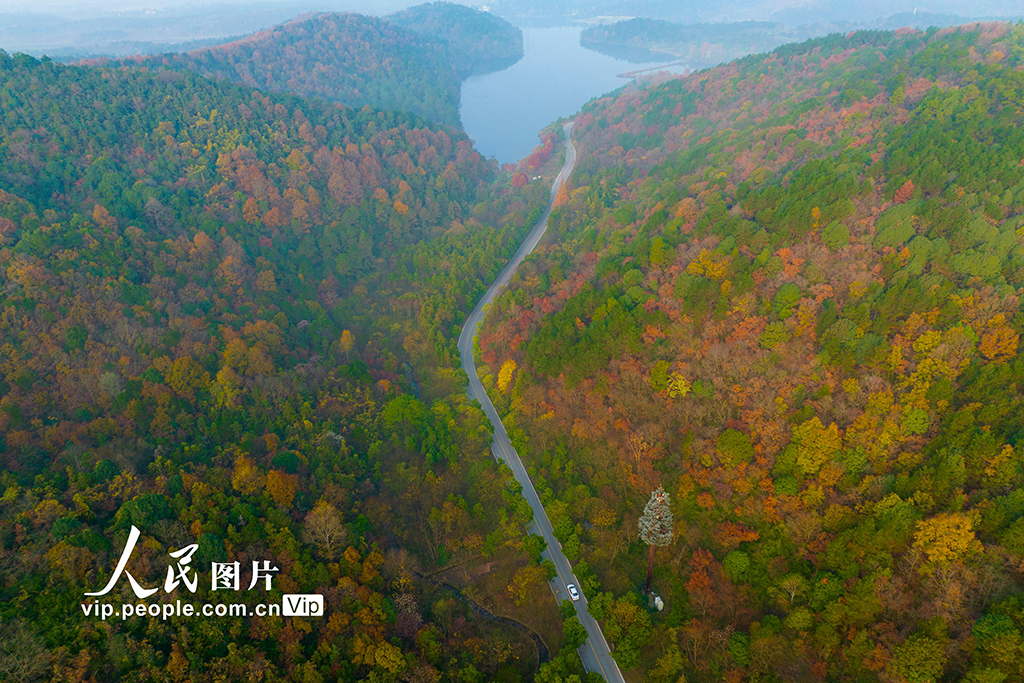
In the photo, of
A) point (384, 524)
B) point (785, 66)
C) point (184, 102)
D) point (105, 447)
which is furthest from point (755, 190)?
point (184, 102)

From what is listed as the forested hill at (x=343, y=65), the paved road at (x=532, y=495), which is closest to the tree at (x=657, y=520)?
the paved road at (x=532, y=495)

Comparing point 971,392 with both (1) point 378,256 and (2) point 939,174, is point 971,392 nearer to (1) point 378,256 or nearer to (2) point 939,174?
(2) point 939,174

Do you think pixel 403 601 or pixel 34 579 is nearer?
pixel 34 579

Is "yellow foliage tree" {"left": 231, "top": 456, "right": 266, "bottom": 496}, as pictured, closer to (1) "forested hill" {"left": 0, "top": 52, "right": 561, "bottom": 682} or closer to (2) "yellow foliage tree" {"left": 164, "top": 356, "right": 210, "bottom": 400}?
(1) "forested hill" {"left": 0, "top": 52, "right": 561, "bottom": 682}

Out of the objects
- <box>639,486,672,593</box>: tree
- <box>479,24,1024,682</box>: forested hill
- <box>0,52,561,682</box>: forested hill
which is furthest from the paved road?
<box>639,486,672,593</box>: tree

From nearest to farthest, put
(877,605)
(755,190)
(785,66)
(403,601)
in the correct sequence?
1. (877,605)
2. (403,601)
3. (755,190)
4. (785,66)

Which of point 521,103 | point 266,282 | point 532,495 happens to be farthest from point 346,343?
point 521,103
